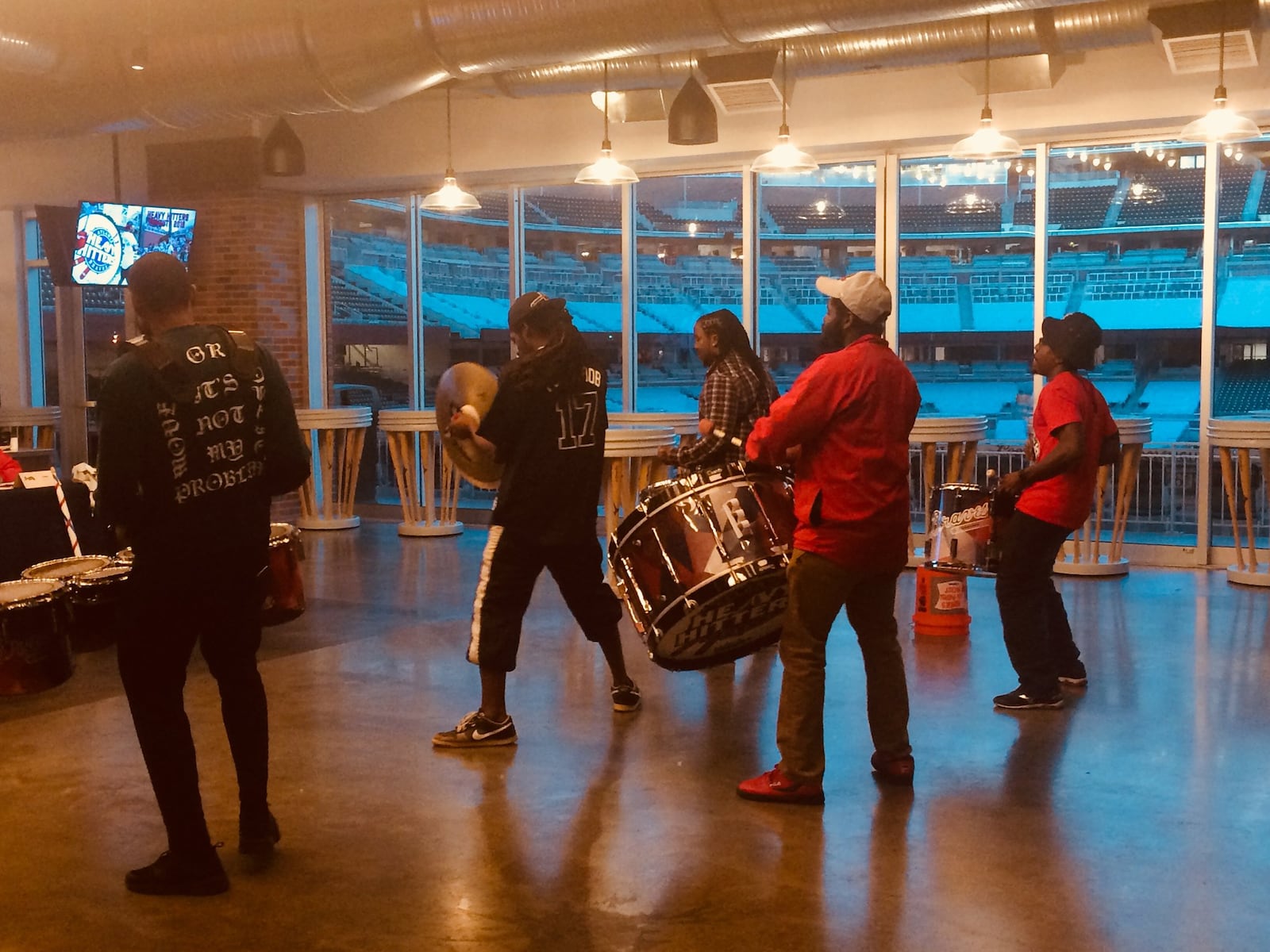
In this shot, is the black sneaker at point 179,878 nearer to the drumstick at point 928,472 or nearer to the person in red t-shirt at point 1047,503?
the person in red t-shirt at point 1047,503

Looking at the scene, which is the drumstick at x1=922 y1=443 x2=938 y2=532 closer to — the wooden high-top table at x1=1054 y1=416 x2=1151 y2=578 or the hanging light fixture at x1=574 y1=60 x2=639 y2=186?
the wooden high-top table at x1=1054 y1=416 x2=1151 y2=578

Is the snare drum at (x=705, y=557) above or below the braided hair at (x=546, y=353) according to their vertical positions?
below

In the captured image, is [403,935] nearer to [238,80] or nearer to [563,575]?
[563,575]

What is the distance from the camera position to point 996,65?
26.2 feet

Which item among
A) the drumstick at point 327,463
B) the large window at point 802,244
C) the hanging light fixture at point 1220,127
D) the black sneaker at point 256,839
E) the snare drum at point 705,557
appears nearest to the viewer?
the black sneaker at point 256,839

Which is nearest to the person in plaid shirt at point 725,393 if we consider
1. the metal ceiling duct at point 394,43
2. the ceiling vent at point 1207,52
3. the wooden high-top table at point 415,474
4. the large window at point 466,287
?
the metal ceiling duct at point 394,43

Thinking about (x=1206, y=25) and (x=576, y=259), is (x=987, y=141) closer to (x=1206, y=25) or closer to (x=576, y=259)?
(x=1206, y=25)

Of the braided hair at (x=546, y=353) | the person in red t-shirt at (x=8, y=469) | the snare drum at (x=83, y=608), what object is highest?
the braided hair at (x=546, y=353)

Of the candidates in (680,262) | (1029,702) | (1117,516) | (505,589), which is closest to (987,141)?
(1117,516)

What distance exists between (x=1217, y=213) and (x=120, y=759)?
22.5 ft

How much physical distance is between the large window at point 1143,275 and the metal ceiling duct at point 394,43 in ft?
6.05

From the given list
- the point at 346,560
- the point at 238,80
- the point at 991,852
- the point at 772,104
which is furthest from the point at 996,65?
the point at 991,852

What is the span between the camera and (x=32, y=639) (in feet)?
15.5

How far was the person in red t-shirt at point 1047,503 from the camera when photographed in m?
4.68
